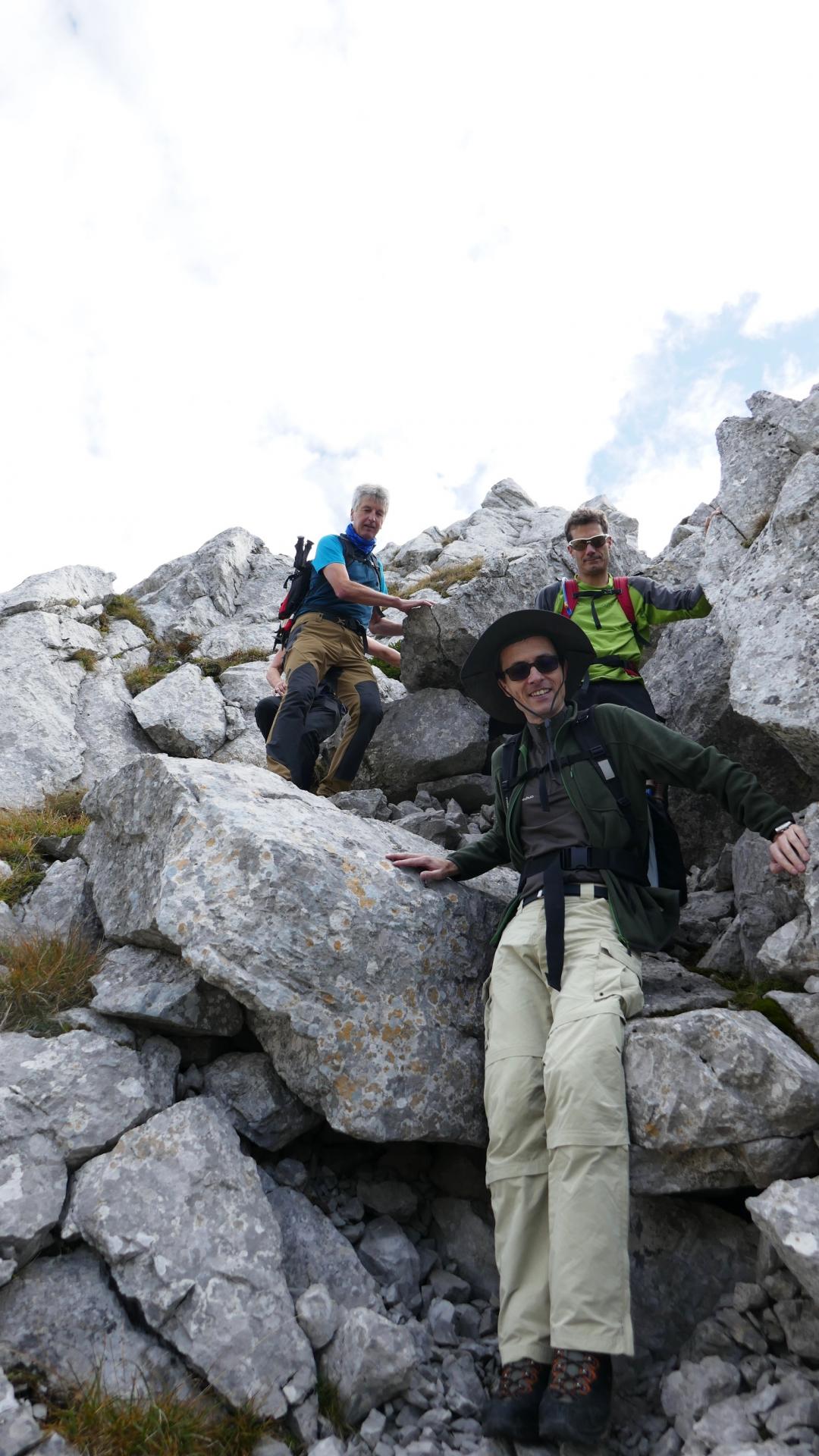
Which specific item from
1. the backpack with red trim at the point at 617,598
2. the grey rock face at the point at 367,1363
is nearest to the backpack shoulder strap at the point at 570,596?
the backpack with red trim at the point at 617,598

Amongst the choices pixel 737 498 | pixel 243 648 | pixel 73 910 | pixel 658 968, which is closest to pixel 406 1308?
pixel 658 968

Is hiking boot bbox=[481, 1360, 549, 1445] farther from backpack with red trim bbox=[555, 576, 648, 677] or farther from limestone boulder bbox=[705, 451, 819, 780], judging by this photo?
backpack with red trim bbox=[555, 576, 648, 677]

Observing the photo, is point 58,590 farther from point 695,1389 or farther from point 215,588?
point 695,1389

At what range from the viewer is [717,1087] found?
205 inches

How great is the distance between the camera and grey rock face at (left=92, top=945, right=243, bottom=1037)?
6.48m

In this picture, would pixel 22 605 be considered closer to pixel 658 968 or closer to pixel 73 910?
pixel 73 910

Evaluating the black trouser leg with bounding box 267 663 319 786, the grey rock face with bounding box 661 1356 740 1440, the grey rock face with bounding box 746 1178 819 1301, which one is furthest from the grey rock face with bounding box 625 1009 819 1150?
the black trouser leg with bounding box 267 663 319 786

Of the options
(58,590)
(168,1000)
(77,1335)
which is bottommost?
(77,1335)

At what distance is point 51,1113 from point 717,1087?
4653 mm

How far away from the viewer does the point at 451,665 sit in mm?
13859

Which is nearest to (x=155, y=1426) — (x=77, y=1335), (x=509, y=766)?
(x=77, y=1335)

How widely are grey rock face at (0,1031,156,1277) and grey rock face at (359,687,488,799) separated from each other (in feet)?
23.5

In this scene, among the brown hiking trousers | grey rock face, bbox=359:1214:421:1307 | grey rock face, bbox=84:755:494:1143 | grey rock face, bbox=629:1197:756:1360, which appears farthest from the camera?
the brown hiking trousers

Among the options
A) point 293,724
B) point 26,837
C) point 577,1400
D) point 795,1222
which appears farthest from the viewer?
point 293,724
